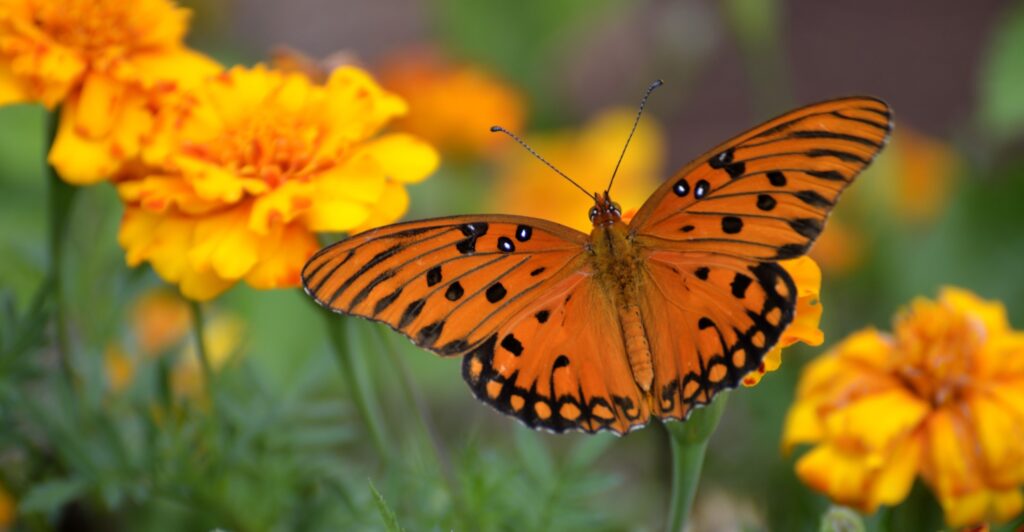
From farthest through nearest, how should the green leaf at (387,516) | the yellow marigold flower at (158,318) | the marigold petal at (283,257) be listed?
the yellow marigold flower at (158,318), the marigold petal at (283,257), the green leaf at (387,516)

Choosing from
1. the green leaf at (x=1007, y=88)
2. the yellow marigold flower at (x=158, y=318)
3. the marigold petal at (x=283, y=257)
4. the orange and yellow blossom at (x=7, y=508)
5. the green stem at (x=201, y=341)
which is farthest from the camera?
the green leaf at (x=1007, y=88)

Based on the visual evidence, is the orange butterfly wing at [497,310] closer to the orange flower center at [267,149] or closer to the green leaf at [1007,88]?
the orange flower center at [267,149]

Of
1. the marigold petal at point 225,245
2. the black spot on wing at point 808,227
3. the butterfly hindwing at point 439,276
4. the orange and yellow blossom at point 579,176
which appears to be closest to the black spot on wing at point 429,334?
the butterfly hindwing at point 439,276

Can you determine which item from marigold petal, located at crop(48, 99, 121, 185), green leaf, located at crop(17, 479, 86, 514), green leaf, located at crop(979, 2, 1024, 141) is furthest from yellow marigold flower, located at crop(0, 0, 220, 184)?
green leaf, located at crop(979, 2, 1024, 141)

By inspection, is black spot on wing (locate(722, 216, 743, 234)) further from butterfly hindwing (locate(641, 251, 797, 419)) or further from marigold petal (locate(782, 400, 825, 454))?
marigold petal (locate(782, 400, 825, 454))

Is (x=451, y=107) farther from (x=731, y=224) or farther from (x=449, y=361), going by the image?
(x=731, y=224)
